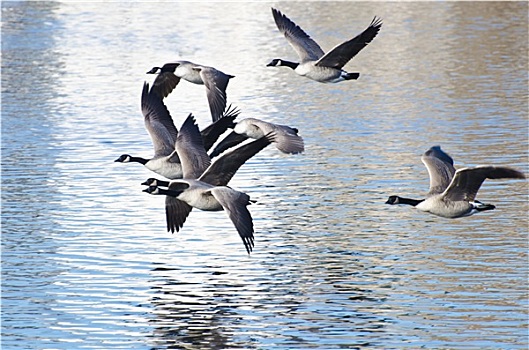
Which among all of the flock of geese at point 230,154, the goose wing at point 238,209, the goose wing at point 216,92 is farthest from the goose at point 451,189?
the goose wing at point 216,92

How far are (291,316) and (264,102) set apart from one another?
17914 mm

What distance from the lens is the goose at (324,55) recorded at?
58.0 feet

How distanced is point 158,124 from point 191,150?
1950 millimetres

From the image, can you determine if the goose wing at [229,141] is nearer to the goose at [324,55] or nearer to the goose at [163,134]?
the goose at [163,134]

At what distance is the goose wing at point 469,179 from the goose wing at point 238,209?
2621 millimetres

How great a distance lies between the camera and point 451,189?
15953 mm

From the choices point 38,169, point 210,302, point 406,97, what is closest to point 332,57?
point 210,302

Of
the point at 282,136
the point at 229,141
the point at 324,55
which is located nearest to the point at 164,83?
the point at 229,141

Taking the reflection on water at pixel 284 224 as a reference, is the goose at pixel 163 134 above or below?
above

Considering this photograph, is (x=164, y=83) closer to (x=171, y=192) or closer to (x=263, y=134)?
(x=263, y=134)

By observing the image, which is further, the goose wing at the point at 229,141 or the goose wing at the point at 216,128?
the goose wing at the point at 229,141

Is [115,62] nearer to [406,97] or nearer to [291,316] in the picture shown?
[406,97]

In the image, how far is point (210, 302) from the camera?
1548 cm

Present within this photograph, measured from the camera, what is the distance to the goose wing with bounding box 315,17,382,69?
17.5 metres
